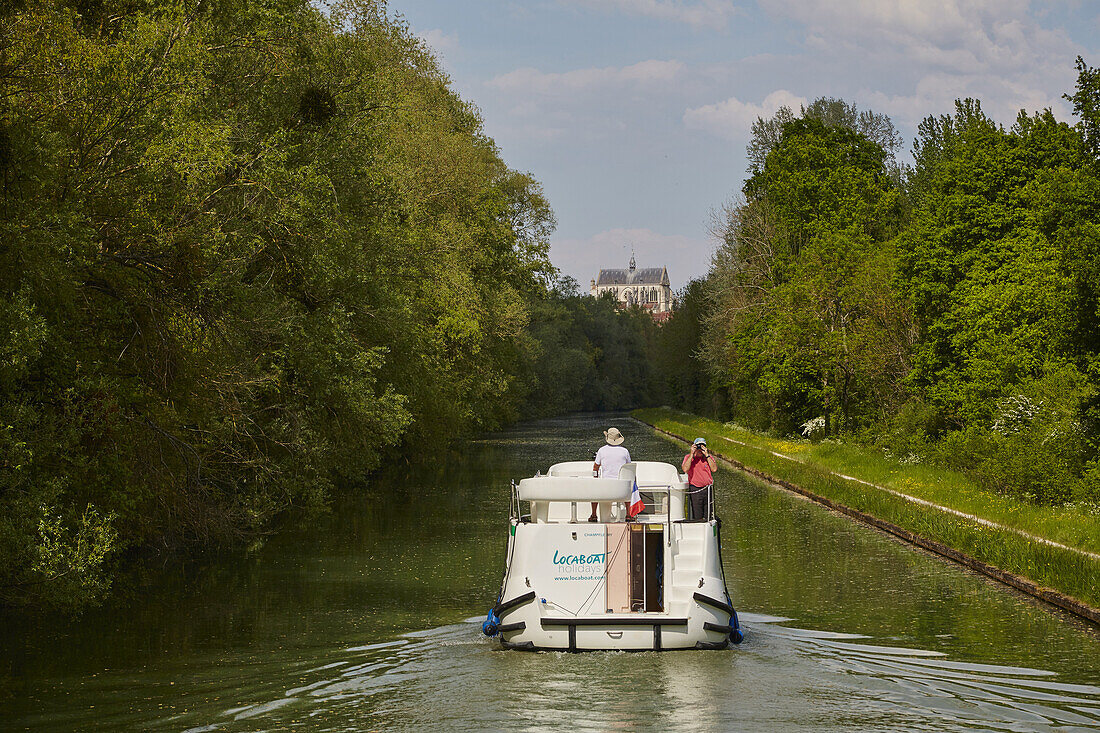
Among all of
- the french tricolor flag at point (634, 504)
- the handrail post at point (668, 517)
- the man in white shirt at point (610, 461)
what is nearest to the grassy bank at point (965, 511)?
the handrail post at point (668, 517)

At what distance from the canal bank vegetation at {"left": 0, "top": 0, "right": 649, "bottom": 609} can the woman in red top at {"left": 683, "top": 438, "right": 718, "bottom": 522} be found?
738 centimetres

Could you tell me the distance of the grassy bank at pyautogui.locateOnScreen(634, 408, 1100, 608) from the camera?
663 inches

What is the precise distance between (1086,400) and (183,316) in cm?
1670

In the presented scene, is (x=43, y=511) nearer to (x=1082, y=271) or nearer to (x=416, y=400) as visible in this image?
(x=1082, y=271)

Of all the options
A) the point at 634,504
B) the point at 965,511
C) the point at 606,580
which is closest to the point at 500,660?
the point at 606,580

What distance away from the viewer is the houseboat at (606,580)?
13.0 meters

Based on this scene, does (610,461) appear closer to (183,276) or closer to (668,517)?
(668,517)

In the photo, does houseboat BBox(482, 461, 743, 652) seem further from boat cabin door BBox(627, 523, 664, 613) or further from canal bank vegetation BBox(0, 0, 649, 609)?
canal bank vegetation BBox(0, 0, 649, 609)

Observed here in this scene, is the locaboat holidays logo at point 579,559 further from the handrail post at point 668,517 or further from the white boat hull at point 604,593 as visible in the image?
the handrail post at point 668,517

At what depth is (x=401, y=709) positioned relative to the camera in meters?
10.4

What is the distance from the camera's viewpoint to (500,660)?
12594 mm

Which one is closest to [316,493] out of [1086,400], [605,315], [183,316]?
[183,316]

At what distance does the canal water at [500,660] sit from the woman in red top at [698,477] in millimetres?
1471

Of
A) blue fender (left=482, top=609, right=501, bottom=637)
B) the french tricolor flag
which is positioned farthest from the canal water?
the french tricolor flag
